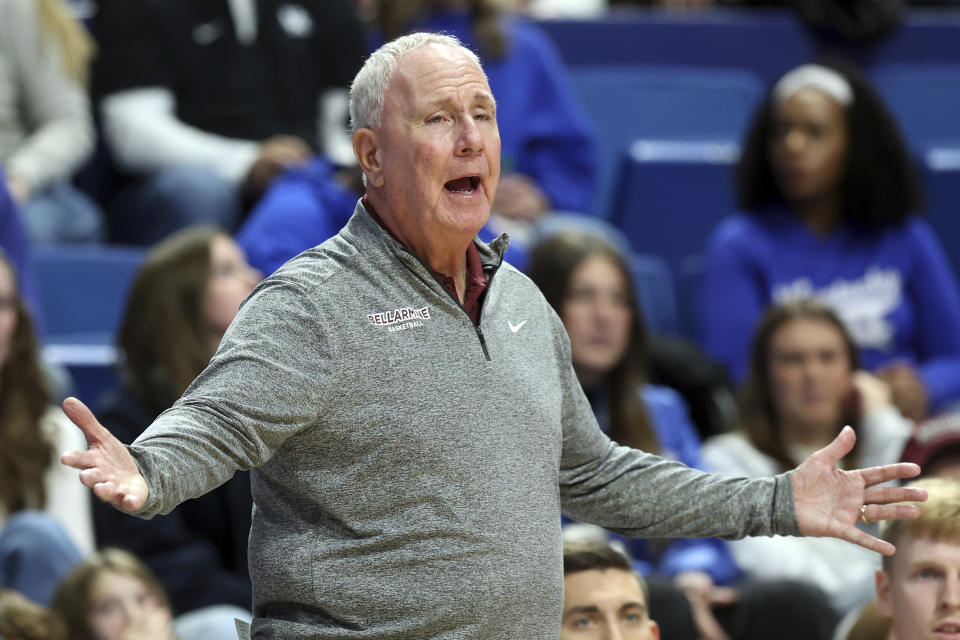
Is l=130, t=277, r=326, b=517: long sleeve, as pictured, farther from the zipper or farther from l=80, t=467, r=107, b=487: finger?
the zipper

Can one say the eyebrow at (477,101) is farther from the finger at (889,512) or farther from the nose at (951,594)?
the nose at (951,594)

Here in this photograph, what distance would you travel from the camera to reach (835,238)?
4.54 m

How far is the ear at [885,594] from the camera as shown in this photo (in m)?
2.38

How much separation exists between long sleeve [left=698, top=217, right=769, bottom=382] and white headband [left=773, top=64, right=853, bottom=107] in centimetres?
42

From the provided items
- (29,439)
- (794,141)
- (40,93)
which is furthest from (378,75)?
(40,93)

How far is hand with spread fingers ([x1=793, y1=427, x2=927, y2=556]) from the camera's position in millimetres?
2020

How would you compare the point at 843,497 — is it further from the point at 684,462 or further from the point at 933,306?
the point at 933,306

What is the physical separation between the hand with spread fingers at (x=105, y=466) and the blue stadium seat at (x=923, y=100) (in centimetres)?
468

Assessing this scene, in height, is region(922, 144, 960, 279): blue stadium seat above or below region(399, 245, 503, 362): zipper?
below

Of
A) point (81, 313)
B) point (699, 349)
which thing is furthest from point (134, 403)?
point (699, 349)

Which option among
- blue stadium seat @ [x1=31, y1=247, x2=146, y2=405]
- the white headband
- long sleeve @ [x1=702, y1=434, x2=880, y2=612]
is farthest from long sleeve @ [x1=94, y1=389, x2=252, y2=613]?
the white headband

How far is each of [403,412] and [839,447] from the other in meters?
0.57

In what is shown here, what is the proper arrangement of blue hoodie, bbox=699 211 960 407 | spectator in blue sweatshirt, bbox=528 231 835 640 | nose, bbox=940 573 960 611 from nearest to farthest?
nose, bbox=940 573 960 611
spectator in blue sweatshirt, bbox=528 231 835 640
blue hoodie, bbox=699 211 960 407

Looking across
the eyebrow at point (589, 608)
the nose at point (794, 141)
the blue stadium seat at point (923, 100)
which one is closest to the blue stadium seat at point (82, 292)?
the nose at point (794, 141)
